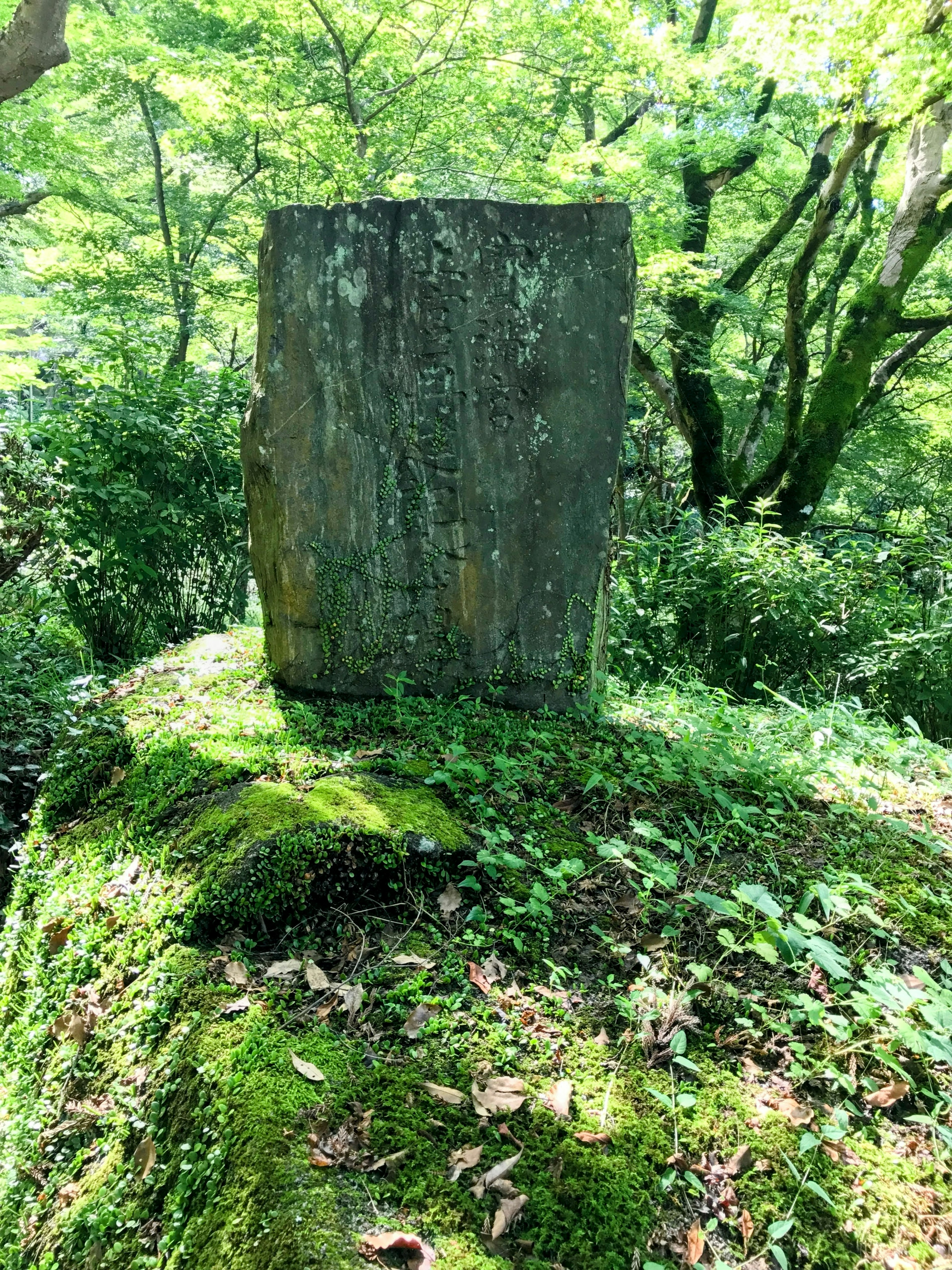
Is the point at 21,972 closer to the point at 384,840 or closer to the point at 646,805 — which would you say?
the point at 384,840

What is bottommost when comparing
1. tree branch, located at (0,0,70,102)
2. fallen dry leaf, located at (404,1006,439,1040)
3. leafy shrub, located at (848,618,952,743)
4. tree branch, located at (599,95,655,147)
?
leafy shrub, located at (848,618,952,743)

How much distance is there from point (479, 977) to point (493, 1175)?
56 cm

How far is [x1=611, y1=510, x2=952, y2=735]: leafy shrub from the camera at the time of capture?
5617 millimetres

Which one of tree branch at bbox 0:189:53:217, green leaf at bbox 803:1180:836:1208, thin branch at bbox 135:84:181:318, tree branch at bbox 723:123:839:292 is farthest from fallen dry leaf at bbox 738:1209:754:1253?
tree branch at bbox 0:189:53:217

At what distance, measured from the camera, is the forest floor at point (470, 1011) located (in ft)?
5.42

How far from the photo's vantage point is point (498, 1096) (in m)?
1.88

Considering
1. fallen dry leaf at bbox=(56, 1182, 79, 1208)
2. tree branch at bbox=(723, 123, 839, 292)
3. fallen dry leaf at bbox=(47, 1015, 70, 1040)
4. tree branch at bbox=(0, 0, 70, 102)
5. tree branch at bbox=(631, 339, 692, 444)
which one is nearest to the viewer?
fallen dry leaf at bbox=(56, 1182, 79, 1208)

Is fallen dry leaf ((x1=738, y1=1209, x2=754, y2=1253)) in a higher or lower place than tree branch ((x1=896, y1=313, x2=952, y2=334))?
lower

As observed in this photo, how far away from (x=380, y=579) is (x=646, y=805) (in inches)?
67.7

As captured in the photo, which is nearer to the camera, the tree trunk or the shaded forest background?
the shaded forest background

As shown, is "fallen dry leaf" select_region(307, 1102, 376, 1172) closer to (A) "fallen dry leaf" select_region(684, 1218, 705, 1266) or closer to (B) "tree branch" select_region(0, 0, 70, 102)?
(A) "fallen dry leaf" select_region(684, 1218, 705, 1266)

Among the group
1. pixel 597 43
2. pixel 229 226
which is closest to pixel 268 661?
pixel 597 43

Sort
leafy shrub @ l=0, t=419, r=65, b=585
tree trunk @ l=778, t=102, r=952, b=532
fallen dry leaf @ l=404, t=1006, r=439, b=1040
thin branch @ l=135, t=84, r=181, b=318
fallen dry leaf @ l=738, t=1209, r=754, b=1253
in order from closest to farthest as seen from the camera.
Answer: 1. fallen dry leaf @ l=738, t=1209, r=754, b=1253
2. fallen dry leaf @ l=404, t=1006, r=439, b=1040
3. leafy shrub @ l=0, t=419, r=65, b=585
4. tree trunk @ l=778, t=102, r=952, b=532
5. thin branch @ l=135, t=84, r=181, b=318

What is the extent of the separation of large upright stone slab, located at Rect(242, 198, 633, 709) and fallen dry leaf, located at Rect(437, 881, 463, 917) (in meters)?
1.58
